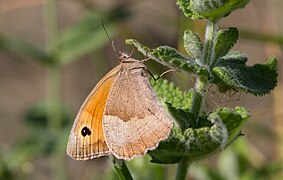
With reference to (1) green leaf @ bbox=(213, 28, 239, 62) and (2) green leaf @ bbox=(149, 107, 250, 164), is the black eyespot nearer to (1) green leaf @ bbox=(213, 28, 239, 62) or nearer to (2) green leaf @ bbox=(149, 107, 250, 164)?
(2) green leaf @ bbox=(149, 107, 250, 164)

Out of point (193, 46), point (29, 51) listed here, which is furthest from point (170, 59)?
point (29, 51)

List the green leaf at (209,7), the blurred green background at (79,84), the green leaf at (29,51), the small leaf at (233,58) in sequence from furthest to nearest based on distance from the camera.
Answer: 1. the green leaf at (29,51)
2. the blurred green background at (79,84)
3. the small leaf at (233,58)
4. the green leaf at (209,7)

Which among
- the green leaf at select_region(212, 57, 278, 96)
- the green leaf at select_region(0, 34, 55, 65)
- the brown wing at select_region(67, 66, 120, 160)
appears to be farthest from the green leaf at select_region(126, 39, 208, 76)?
the green leaf at select_region(0, 34, 55, 65)

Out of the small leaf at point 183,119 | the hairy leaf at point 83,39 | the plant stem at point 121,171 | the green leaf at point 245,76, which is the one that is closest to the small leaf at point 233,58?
the green leaf at point 245,76

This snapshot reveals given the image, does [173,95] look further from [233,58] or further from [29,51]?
[29,51]

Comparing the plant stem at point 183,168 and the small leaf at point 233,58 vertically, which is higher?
the small leaf at point 233,58

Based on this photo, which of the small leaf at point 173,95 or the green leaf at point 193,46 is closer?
the green leaf at point 193,46

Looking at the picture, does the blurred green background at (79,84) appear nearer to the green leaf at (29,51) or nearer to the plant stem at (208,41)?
the green leaf at (29,51)

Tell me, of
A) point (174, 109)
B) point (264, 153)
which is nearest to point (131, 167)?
point (174, 109)
